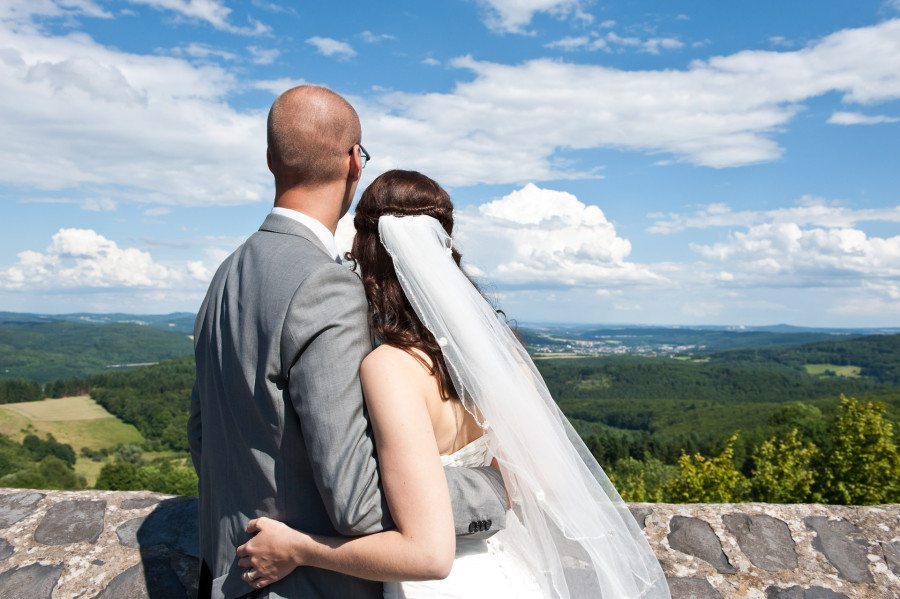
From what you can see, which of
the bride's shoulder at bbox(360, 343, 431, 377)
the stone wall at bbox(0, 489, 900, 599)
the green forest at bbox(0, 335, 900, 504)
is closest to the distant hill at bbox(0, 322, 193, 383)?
the green forest at bbox(0, 335, 900, 504)

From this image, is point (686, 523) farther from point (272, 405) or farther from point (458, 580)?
point (272, 405)

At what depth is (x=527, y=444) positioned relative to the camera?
2178mm

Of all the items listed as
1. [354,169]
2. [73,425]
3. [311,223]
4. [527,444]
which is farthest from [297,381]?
[73,425]

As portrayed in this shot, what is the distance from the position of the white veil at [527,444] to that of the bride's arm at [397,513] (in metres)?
0.32

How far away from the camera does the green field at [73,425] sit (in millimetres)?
68375

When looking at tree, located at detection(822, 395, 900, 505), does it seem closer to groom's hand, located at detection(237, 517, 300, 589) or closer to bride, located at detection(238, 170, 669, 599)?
→ bride, located at detection(238, 170, 669, 599)

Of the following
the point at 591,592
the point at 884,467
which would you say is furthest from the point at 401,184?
the point at 884,467

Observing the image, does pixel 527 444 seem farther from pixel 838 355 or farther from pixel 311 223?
pixel 838 355

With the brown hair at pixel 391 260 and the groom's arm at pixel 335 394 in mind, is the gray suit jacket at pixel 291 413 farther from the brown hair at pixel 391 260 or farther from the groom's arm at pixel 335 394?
the brown hair at pixel 391 260

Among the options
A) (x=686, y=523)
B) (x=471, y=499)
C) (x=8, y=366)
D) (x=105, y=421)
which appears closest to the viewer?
(x=471, y=499)

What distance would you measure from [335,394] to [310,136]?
815 millimetres

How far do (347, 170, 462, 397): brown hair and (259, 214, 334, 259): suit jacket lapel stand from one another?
16cm

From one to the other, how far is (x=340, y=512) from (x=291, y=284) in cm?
62

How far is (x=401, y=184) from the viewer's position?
221 cm
